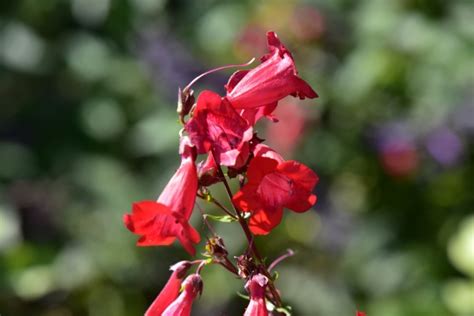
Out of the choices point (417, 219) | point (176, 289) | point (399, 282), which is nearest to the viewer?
point (176, 289)

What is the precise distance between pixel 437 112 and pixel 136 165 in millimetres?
1428

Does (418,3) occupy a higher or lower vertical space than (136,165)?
higher

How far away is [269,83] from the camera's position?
1684 millimetres

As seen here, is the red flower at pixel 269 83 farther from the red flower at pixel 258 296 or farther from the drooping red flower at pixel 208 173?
the red flower at pixel 258 296

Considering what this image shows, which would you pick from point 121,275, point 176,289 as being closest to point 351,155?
point 121,275

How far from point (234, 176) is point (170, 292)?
0.79 feet

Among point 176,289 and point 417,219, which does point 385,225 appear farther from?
point 176,289

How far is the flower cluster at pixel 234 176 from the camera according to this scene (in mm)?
1551

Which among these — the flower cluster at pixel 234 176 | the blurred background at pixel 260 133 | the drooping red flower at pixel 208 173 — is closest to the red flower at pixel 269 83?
the flower cluster at pixel 234 176

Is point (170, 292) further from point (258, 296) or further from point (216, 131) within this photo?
point (216, 131)

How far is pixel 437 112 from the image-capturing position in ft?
15.4

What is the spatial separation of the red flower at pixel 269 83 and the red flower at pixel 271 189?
9cm

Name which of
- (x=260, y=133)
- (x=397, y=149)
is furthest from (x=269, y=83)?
(x=397, y=149)

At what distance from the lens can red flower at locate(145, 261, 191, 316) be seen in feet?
5.53
